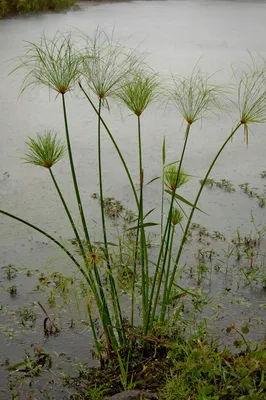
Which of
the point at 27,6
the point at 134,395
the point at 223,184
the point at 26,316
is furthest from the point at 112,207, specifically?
the point at 27,6

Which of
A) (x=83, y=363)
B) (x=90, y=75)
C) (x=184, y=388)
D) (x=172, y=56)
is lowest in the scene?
(x=83, y=363)

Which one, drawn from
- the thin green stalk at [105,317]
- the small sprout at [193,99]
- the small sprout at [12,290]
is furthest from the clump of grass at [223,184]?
the thin green stalk at [105,317]

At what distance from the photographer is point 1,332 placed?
6.62ft

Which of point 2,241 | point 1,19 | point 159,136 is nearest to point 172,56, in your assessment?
point 159,136

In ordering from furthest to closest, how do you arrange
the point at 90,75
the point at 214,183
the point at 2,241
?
the point at 214,183 < the point at 2,241 < the point at 90,75

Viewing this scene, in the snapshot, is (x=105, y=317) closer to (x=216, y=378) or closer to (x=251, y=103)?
(x=216, y=378)

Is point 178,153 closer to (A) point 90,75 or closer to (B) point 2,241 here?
(B) point 2,241

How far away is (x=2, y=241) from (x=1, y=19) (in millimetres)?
3792

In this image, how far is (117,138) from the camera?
3607 mm

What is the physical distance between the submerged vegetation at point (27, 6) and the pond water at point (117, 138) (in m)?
0.18

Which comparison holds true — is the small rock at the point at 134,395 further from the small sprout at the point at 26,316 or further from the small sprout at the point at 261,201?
the small sprout at the point at 261,201

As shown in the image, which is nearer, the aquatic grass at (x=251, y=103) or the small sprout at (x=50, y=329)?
the aquatic grass at (x=251, y=103)

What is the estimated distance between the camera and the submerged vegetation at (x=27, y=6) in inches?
230

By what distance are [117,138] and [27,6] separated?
2848 millimetres
